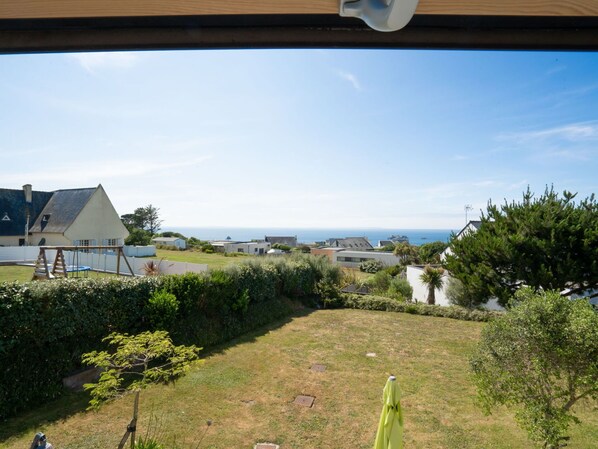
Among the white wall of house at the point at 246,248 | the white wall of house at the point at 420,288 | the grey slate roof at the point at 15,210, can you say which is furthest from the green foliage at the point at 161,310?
the white wall of house at the point at 246,248

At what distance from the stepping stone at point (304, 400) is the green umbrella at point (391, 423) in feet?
8.40

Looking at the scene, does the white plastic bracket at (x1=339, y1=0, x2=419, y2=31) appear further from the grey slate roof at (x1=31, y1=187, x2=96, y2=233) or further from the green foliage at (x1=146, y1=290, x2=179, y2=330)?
the grey slate roof at (x1=31, y1=187, x2=96, y2=233)

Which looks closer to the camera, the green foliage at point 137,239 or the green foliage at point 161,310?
the green foliage at point 161,310

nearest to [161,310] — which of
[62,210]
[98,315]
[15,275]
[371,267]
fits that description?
[98,315]

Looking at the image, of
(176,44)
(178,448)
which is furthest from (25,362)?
(176,44)

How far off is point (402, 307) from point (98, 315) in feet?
41.2

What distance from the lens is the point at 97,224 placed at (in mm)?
24922

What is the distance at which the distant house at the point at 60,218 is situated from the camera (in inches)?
944

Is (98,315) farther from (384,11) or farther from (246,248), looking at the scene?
(246,248)

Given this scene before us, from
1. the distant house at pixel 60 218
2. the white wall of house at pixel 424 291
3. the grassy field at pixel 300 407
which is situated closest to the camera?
the grassy field at pixel 300 407

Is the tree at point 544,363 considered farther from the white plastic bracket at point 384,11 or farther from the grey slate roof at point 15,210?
the grey slate roof at point 15,210

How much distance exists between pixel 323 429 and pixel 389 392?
2190 millimetres

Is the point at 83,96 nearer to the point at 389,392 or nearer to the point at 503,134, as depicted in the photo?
the point at 389,392

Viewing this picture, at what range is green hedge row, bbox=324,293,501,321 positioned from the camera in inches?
551
